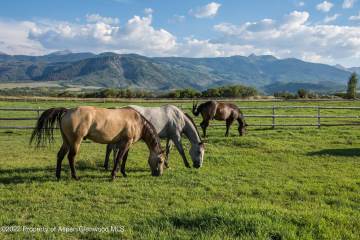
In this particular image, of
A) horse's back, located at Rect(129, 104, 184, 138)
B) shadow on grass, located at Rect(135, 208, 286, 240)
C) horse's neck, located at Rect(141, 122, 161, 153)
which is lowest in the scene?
shadow on grass, located at Rect(135, 208, 286, 240)

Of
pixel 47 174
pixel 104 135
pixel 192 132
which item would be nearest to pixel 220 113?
pixel 192 132

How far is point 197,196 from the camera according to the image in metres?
6.32

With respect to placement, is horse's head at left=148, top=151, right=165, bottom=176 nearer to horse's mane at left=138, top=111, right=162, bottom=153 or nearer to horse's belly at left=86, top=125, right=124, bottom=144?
horse's mane at left=138, top=111, right=162, bottom=153

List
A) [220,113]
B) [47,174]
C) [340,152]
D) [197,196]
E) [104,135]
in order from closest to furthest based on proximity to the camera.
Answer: [197,196] → [104,135] → [47,174] → [340,152] → [220,113]

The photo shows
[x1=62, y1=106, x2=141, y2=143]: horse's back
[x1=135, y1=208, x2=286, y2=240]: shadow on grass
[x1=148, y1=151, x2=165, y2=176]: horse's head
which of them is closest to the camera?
[x1=135, y1=208, x2=286, y2=240]: shadow on grass

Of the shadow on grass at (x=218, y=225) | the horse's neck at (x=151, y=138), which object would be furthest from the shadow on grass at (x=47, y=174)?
the shadow on grass at (x=218, y=225)

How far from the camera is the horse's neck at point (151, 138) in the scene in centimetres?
790

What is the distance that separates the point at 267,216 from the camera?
477 centimetres

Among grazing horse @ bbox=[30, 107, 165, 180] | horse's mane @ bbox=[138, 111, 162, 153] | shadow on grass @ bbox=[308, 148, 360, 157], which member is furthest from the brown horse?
grazing horse @ bbox=[30, 107, 165, 180]

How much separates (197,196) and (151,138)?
2.12 m

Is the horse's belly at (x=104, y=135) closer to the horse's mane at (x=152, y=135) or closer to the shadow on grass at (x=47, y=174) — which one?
the horse's mane at (x=152, y=135)

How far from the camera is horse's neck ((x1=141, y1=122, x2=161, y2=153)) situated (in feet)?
25.9

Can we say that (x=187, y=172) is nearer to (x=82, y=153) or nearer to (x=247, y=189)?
(x=247, y=189)

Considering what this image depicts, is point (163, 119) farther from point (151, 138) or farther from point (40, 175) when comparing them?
point (40, 175)
